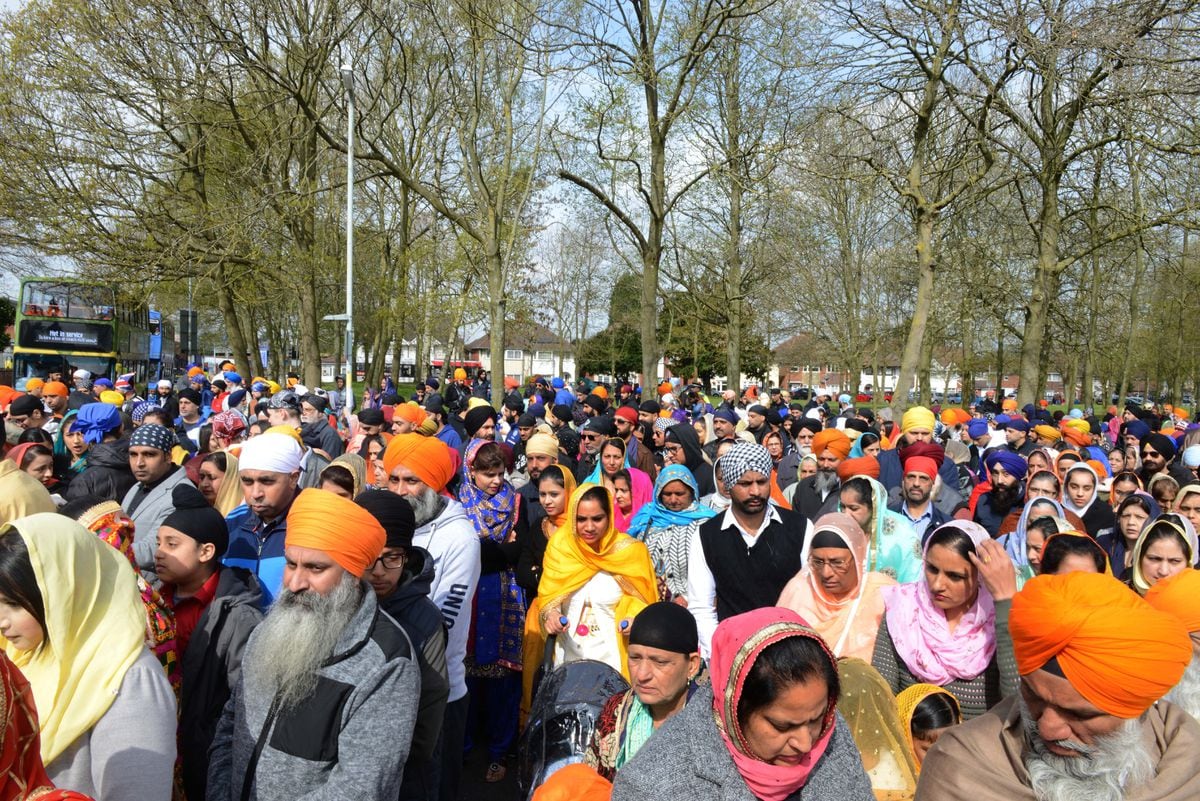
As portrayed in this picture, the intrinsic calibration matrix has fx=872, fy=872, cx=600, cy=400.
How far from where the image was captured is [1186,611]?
10.4ft

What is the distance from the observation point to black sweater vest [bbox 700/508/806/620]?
4668 millimetres

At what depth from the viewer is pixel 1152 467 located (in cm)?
883

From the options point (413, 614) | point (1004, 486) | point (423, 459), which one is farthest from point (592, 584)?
point (1004, 486)

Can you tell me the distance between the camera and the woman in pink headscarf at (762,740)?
7.08 ft

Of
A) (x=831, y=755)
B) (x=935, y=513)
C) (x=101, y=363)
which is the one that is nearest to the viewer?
(x=831, y=755)

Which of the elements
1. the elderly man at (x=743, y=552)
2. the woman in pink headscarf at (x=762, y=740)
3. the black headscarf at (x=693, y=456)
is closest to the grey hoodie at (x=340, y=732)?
the woman in pink headscarf at (x=762, y=740)

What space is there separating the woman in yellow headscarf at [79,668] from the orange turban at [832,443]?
247 inches

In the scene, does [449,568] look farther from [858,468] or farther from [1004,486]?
[1004,486]

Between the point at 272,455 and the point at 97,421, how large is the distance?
141 inches

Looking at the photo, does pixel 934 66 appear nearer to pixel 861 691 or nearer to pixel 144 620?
pixel 861 691

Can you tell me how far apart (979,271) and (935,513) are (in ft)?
73.5

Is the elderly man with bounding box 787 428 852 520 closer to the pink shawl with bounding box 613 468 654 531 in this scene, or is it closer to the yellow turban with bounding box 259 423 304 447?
the pink shawl with bounding box 613 468 654 531


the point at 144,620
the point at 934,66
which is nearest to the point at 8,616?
the point at 144,620

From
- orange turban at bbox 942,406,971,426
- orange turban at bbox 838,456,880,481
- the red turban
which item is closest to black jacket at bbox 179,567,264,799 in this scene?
the red turban
